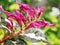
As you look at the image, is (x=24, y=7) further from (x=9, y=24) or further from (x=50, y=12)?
(x=50, y=12)

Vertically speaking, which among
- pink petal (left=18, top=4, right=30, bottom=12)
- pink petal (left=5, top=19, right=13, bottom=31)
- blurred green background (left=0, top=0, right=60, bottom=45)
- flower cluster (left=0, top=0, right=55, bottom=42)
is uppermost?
blurred green background (left=0, top=0, right=60, bottom=45)

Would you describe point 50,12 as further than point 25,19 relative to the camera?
Yes

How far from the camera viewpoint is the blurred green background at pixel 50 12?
111 inches

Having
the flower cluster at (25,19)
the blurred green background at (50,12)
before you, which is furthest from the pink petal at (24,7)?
the blurred green background at (50,12)

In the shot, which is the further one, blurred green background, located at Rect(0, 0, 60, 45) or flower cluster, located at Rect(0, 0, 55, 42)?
blurred green background, located at Rect(0, 0, 60, 45)

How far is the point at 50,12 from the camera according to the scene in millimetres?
3543

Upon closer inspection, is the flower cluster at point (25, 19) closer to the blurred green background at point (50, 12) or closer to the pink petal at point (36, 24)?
the pink petal at point (36, 24)

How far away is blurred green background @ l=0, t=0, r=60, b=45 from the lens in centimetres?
281

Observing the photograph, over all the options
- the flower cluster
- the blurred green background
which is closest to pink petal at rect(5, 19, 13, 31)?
the flower cluster

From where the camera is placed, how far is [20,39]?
1182mm

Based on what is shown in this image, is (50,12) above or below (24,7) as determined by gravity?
above

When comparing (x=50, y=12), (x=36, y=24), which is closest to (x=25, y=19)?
(x=36, y=24)

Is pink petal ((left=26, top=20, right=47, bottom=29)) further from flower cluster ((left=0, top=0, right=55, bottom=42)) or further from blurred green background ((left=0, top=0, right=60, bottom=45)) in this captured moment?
blurred green background ((left=0, top=0, right=60, bottom=45))

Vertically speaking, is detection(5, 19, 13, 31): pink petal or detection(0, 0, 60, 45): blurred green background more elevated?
detection(0, 0, 60, 45): blurred green background
